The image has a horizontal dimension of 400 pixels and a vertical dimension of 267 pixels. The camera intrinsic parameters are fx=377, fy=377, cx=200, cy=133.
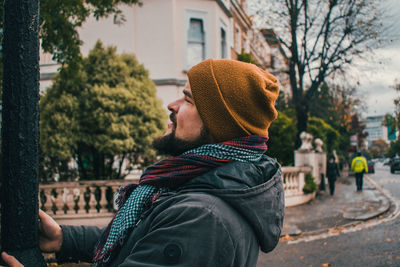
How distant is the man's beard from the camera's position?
1613mm

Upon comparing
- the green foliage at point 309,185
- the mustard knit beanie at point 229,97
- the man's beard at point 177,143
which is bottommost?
the green foliage at point 309,185

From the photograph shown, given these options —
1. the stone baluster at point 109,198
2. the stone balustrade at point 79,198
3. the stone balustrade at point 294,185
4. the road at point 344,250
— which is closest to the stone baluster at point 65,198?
the stone balustrade at point 79,198

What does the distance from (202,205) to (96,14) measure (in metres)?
8.08

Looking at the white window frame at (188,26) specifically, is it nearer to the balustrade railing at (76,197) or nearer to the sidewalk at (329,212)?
the sidewalk at (329,212)

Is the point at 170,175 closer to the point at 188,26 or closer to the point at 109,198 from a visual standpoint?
the point at 109,198

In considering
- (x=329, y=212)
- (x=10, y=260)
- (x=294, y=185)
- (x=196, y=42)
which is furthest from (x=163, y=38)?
(x=10, y=260)

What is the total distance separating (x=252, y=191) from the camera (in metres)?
1.40

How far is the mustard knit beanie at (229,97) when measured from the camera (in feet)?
4.99

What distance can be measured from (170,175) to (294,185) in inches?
498

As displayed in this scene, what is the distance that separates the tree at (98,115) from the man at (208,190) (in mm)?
7903

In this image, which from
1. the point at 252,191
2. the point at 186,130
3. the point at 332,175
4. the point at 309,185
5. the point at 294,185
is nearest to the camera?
the point at 252,191

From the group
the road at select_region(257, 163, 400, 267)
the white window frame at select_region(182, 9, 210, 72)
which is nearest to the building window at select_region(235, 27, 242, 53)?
the white window frame at select_region(182, 9, 210, 72)

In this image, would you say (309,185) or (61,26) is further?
(309,185)

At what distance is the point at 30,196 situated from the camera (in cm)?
136
